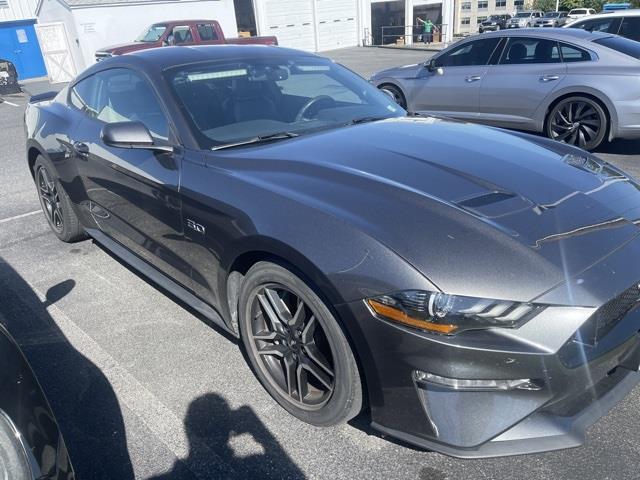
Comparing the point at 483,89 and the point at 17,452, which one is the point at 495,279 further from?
the point at 483,89

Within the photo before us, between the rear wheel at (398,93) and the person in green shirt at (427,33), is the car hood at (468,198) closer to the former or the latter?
the rear wheel at (398,93)

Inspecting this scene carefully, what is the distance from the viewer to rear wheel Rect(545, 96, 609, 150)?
628cm

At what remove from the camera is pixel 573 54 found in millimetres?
6480

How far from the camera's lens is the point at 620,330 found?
1.93 m

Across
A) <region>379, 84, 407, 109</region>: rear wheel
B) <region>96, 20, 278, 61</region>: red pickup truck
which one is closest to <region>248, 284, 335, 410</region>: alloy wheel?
<region>379, 84, 407, 109</region>: rear wheel

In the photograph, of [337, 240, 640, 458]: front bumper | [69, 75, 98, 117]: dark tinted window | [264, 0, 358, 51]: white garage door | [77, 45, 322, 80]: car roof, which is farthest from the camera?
[264, 0, 358, 51]: white garage door

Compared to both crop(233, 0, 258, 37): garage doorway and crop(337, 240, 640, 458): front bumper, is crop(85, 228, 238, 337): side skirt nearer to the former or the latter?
crop(337, 240, 640, 458): front bumper

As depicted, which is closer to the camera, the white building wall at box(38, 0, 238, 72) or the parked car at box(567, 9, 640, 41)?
the parked car at box(567, 9, 640, 41)

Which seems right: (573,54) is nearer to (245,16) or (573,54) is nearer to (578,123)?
(578,123)

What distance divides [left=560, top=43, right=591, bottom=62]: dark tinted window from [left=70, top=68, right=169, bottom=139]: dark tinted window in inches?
215

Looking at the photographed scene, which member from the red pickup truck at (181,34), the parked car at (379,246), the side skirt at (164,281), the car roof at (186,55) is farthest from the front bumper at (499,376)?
the red pickup truck at (181,34)

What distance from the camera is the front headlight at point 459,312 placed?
1751mm

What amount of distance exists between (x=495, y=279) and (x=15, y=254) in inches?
165

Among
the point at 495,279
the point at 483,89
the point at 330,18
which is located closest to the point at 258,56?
the point at 495,279
